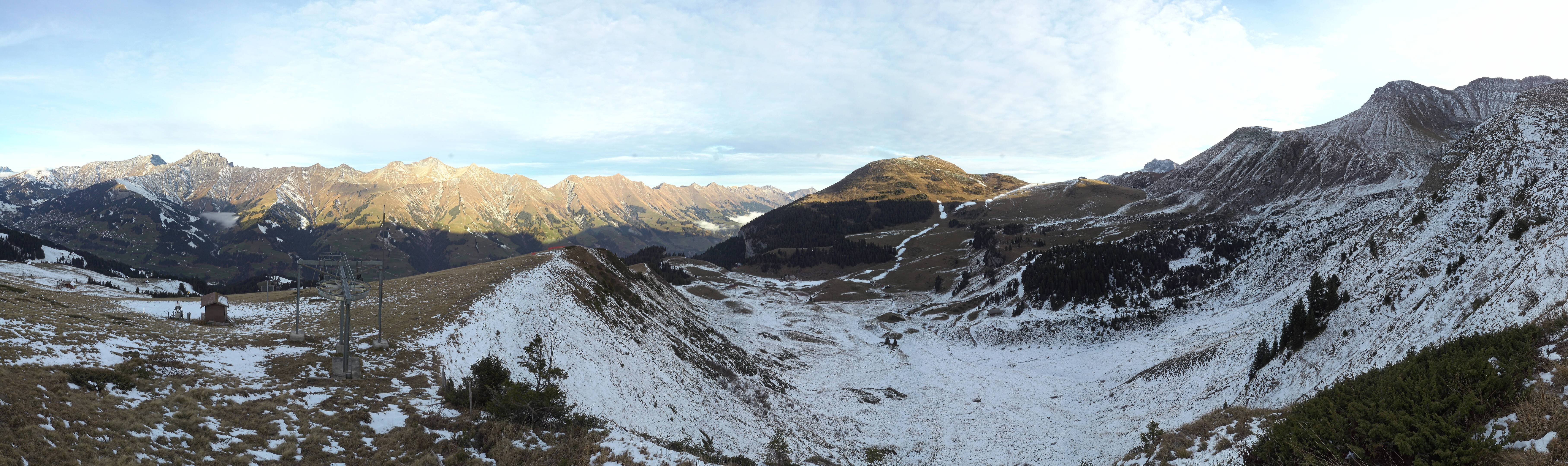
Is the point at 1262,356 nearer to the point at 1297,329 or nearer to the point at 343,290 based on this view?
the point at 1297,329

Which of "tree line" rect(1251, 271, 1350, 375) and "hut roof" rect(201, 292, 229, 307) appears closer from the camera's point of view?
"tree line" rect(1251, 271, 1350, 375)

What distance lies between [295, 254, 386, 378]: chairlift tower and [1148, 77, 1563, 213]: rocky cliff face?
176m

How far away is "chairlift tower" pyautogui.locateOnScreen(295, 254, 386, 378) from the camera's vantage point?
24672 mm

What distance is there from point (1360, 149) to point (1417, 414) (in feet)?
643

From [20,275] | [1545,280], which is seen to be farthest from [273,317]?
[20,275]

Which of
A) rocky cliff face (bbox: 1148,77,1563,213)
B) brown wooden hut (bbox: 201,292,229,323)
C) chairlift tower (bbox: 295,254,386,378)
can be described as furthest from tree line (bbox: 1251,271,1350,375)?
rocky cliff face (bbox: 1148,77,1563,213)

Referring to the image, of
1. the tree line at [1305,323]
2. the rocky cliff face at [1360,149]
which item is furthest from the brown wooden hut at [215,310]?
the rocky cliff face at [1360,149]

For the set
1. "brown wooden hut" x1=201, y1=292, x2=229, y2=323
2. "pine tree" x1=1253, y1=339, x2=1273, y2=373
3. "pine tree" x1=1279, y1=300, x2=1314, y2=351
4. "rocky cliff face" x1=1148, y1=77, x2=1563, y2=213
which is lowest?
"pine tree" x1=1253, y1=339, x2=1273, y2=373

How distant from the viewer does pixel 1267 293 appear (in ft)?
211

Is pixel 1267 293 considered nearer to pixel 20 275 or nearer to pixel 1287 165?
pixel 1287 165

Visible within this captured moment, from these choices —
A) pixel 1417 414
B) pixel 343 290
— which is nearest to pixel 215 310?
pixel 343 290

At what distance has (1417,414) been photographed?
1141 centimetres

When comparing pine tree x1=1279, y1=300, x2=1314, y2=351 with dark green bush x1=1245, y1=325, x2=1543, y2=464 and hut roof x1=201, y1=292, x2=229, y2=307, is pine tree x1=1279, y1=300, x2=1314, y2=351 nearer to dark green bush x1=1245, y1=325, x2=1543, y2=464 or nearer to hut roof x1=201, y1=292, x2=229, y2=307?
dark green bush x1=1245, y1=325, x2=1543, y2=464

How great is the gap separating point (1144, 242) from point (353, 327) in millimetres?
125240
